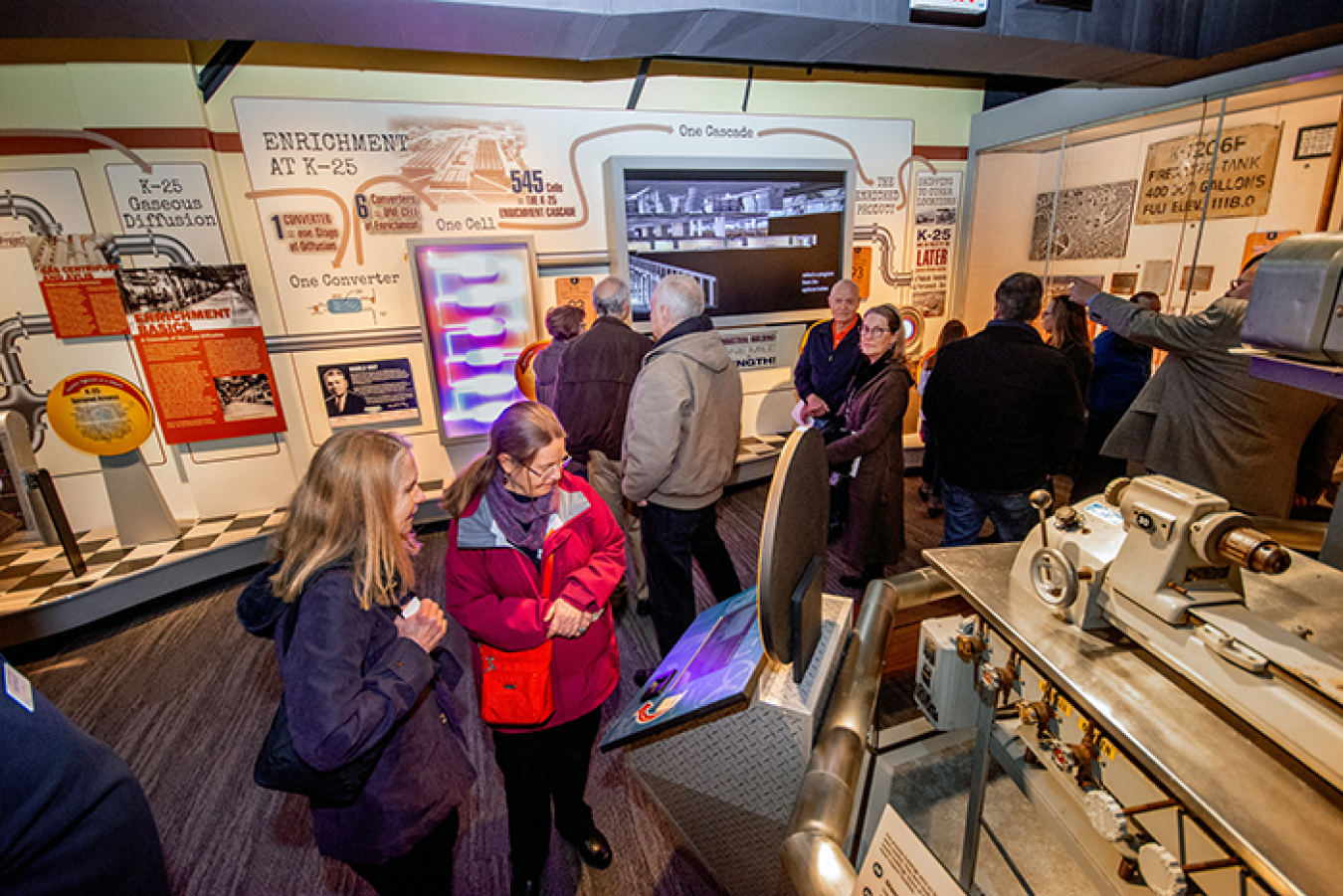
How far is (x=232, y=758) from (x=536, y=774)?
5.48ft

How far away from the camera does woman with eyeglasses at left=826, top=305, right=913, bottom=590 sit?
9.09 ft

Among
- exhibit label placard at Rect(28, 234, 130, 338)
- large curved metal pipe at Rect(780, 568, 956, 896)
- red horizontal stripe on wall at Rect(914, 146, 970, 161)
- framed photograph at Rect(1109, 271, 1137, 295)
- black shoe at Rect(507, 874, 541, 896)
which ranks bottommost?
black shoe at Rect(507, 874, 541, 896)

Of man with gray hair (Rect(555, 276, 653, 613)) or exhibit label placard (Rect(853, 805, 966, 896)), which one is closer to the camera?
exhibit label placard (Rect(853, 805, 966, 896))

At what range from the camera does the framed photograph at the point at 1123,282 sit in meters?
3.96

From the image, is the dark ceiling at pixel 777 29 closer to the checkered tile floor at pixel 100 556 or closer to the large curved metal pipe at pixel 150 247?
the large curved metal pipe at pixel 150 247

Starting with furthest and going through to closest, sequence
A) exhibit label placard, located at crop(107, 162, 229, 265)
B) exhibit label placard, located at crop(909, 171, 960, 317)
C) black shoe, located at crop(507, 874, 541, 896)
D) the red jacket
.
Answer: exhibit label placard, located at crop(909, 171, 960, 317), exhibit label placard, located at crop(107, 162, 229, 265), black shoe, located at crop(507, 874, 541, 896), the red jacket

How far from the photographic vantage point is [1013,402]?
90.5 inches

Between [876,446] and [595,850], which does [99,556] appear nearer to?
[595,850]

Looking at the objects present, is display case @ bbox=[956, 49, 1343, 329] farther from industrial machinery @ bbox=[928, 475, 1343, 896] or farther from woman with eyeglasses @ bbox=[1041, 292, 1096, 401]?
industrial machinery @ bbox=[928, 475, 1343, 896]

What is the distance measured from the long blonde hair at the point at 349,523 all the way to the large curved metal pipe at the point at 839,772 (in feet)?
2.91

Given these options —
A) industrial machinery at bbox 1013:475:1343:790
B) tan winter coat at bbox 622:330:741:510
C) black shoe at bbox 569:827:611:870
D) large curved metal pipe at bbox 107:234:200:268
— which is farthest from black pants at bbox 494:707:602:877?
large curved metal pipe at bbox 107:234:200:268

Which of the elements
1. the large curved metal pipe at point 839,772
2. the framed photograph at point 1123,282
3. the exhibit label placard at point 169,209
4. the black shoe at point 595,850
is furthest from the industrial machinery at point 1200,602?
the exhibit label placard at point 169,209

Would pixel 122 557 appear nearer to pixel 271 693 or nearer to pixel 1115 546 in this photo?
pixel 271 693

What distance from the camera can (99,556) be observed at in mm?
3432
